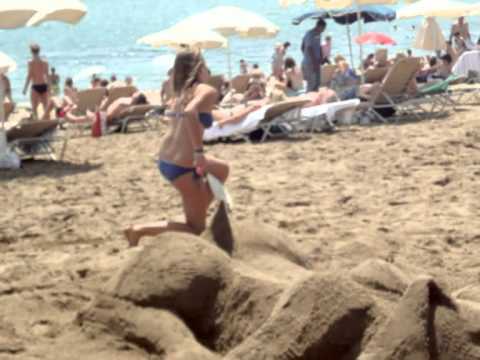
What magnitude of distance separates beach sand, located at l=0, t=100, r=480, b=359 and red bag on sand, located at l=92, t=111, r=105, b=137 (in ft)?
4.06

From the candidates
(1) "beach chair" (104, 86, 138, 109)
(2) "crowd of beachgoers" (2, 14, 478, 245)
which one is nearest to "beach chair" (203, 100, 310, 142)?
(2) "crowd of beachgoers" (2, 14, 478, 245)

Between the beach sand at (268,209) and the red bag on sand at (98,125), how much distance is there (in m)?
1.24

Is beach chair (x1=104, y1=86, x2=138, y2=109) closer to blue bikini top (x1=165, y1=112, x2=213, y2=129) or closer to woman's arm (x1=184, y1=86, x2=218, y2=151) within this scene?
blue bikini top (x1=165, y1=112, x2=213, y2=129)

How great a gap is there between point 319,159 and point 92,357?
6.77 meters

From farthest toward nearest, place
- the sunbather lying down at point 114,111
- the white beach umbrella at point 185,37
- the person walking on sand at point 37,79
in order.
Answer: the person walking on sand at point 37,79 < the white beach umbrella at point 185,37 < the sunbather lying down at point 114,111

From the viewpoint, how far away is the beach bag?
1380 centimetres

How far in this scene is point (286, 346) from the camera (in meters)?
3.14

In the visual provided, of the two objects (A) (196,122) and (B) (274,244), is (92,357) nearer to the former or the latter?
(B) (274,244)

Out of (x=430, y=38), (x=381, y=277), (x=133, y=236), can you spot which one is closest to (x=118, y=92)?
(x=430, y=38)

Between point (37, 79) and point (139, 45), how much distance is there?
117 ft

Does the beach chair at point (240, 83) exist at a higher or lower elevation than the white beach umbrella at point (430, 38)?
lower

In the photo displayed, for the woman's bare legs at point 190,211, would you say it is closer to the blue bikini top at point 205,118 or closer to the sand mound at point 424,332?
the blue bikini top at point 205,118

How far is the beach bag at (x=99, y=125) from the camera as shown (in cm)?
1380

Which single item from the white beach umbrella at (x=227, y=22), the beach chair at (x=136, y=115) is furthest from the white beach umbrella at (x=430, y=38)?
the beach chair at (x=136, y=115)
